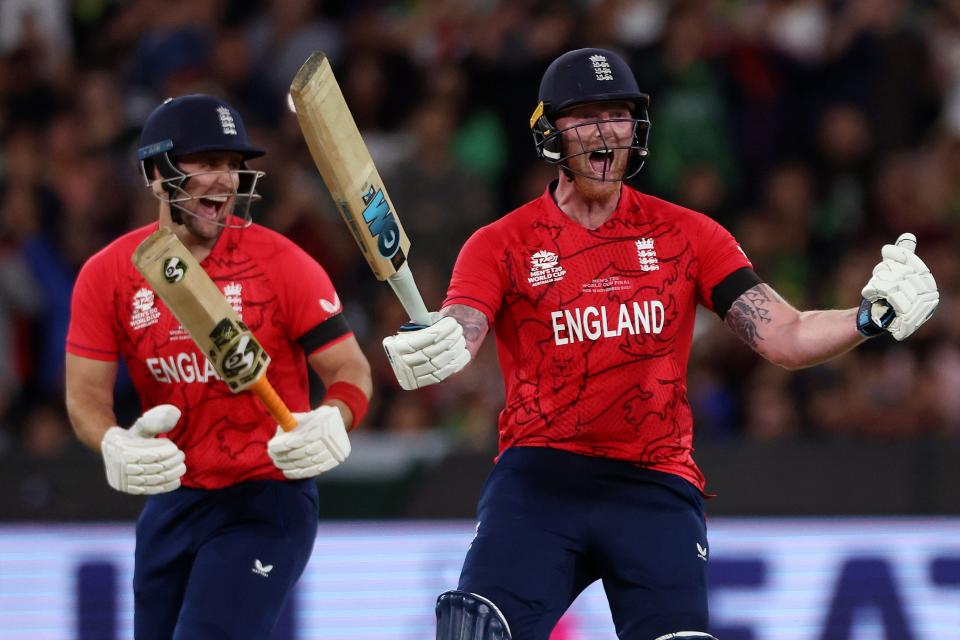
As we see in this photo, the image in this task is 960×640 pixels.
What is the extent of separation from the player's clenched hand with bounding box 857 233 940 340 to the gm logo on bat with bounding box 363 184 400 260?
4.83 feet

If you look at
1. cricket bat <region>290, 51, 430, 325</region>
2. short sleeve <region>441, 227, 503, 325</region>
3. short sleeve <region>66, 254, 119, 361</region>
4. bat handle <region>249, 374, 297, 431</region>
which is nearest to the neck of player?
short sleeve <region>441, 227, 503, 325</region>

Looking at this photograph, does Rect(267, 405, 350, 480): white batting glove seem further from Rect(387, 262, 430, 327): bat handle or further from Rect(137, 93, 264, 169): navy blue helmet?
Rect(137, 93, 264, 169): navy blue helmet

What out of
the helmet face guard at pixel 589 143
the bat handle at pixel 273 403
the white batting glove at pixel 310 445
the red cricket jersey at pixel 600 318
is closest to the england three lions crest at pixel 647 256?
the red cricket jersey at pixel 600 318

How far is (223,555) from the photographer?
19.1 feet

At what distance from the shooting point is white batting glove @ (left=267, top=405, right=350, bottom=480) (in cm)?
564

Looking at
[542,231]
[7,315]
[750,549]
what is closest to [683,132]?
[750,549]

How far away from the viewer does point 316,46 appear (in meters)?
11.6

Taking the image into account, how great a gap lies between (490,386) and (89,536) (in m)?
2.57

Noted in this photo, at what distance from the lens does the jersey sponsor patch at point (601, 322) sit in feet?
18.1

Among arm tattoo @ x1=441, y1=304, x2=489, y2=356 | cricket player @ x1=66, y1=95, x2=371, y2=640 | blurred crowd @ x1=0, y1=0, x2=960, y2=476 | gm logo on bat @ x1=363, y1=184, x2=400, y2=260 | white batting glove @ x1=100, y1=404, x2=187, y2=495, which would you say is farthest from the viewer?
blurred crowd @ x1=0, y1=0, x2=960, y2=476

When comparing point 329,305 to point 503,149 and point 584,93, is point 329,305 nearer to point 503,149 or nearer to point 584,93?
point 584,93

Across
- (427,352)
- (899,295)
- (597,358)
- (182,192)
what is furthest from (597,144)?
(182,192)

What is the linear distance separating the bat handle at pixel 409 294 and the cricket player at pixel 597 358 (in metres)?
0.08

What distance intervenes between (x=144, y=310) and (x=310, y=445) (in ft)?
2.94
